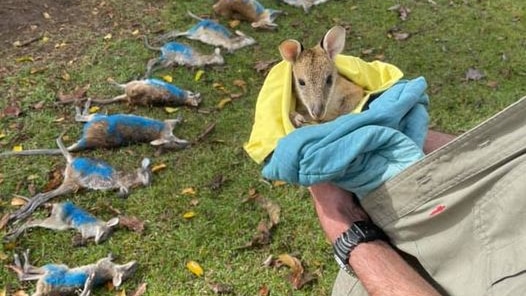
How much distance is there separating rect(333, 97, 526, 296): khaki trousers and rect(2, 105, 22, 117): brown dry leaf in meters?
3.19

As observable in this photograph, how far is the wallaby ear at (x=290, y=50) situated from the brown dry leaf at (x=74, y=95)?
2340 mm

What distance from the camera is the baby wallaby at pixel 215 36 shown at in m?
4.91

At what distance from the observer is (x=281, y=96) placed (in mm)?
2082

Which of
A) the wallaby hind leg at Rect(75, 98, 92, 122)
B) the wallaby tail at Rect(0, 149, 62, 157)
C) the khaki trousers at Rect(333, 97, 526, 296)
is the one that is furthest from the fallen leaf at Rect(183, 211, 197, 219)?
the khaki trousers at Rect(333, 97, 526, 296)

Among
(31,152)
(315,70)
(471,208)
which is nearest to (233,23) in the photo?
(31,152)

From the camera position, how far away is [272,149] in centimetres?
192

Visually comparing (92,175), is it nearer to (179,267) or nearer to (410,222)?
(179,267)

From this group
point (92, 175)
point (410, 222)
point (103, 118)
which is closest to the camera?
point (410, 222)

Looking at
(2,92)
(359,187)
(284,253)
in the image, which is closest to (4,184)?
(2,92)

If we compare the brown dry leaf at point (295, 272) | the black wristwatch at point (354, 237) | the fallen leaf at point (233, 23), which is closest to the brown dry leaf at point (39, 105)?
the fallen leaf at point (233, 23)

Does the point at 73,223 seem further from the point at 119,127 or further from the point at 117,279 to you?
the point at 119,127

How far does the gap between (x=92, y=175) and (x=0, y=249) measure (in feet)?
1.96

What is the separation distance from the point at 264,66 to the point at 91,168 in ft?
5.24

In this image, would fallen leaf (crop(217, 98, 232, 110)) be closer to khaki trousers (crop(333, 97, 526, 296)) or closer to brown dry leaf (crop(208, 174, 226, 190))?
brown dry leaf (crop(208, 174, 226, 190))
